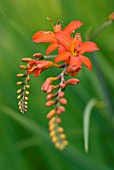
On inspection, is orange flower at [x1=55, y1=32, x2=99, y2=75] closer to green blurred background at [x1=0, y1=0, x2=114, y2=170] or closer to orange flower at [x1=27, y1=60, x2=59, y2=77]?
orange flower at [x1=27, y1=60, x2=59, y2=77]

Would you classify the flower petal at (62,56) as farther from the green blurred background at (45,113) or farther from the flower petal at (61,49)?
the green blurred background at (45,113)

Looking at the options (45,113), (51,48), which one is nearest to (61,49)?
(51,48)

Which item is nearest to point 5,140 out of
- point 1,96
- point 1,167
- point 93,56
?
point 1,167

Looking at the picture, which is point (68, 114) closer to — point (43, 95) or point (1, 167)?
point (43, 95)

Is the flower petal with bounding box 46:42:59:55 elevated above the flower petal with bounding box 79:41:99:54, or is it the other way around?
the flower petal with bounding box 46:42:59:55

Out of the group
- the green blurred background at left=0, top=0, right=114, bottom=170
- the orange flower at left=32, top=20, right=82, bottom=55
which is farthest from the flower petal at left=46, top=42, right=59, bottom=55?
the green blurred background at left=0, top=0, right=114, bottom=170

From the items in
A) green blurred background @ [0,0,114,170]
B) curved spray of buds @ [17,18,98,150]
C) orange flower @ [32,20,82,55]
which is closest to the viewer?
curved spray of buds @ [17,18,98,150]

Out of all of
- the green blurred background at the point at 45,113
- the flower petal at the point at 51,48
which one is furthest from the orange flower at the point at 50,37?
the green blurred background at the point at 45,113
